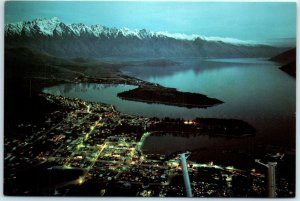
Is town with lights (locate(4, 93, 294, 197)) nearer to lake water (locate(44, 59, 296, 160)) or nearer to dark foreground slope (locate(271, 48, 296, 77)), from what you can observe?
lake water (locate(44, 59, 296, 160))

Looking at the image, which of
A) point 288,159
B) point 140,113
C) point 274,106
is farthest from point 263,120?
point 140,113

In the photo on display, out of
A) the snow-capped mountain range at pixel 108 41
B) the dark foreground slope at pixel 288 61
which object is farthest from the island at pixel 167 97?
the dark foreground slope at pixel 288 61

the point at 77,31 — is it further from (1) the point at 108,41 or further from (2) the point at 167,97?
(2) the point at 167,97

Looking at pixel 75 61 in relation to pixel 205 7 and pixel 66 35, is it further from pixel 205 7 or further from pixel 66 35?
pixel 205 7

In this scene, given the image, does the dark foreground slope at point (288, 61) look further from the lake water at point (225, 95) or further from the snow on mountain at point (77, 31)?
the snow on mountain at point (77, 31)

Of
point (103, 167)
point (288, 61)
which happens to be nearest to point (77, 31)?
point (103, 167)

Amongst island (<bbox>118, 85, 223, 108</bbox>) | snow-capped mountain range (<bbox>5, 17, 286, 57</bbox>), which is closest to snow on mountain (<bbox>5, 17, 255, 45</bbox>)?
snow-capped mountain range (<bbox>5, 17, 286, 57</bbox>)
